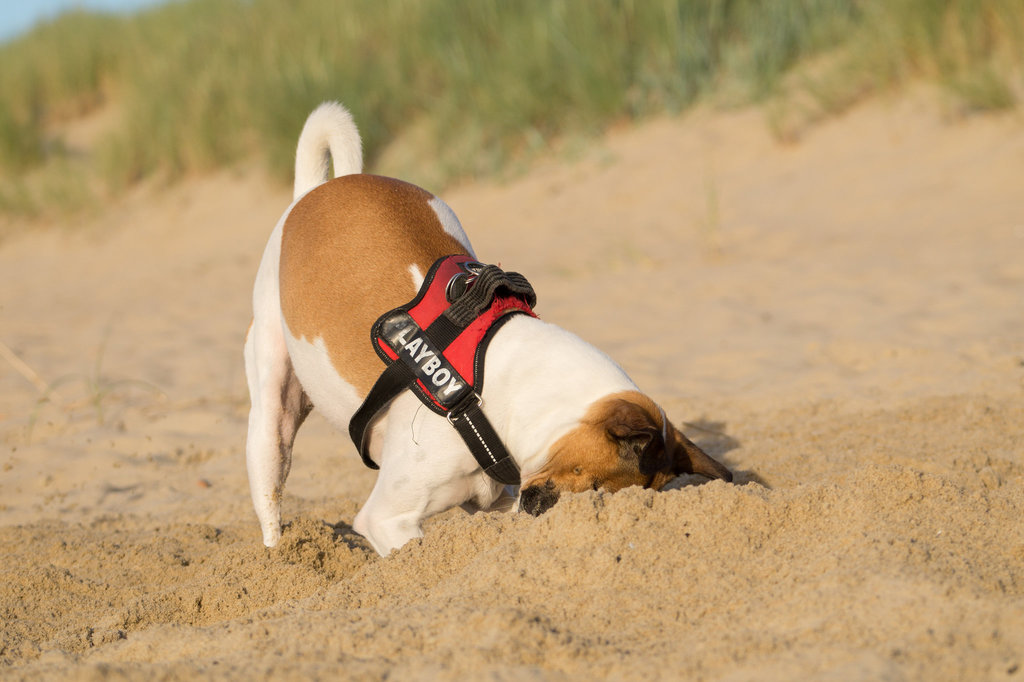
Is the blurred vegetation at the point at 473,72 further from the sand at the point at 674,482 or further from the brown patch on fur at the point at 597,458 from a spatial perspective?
the brown patch on fur at the point at 597,458

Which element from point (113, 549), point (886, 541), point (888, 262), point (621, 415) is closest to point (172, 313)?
point (113, 549)

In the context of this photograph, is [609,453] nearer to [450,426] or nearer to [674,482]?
[450,426]

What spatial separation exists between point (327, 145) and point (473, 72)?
6701mm

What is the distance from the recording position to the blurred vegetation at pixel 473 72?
866 cm

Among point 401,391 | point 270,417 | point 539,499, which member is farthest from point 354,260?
point 539,499

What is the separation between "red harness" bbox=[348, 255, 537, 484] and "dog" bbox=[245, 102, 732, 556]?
41 mm

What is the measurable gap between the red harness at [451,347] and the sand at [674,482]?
0.27 meters

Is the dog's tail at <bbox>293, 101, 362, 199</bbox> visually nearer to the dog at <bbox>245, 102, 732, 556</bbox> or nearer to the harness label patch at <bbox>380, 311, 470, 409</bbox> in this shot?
the dog at <bbox>245, 102, 732, 556</bbox>

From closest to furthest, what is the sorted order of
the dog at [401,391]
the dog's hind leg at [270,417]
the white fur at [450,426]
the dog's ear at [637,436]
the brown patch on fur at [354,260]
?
the dog's ear at [637,436] < the dog at [401,391] < the white fur at [450,426] < the brown patch on fur at [354,260] < the dog's hind leg at [270,417]

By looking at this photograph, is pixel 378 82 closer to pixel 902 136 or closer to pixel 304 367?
pixel 902 136

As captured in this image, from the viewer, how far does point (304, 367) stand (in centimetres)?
345

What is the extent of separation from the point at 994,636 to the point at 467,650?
41.1 inches

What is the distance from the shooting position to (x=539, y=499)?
106 inches

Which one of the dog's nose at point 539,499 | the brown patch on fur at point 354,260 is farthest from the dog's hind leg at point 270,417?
the dog's nose at point 539,499
